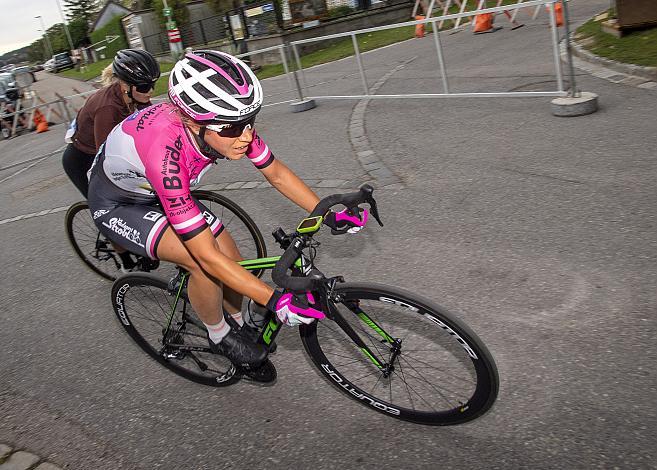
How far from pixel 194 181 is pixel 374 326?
1448mm

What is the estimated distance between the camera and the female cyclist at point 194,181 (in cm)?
295

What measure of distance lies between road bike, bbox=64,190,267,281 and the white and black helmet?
170 cm

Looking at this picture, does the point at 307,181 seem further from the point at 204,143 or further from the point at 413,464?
the point at 413,464

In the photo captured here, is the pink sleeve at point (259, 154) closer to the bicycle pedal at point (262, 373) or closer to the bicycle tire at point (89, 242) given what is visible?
the bicycle pedal at point (262, 373)

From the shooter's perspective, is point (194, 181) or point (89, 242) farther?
point (89, 242)

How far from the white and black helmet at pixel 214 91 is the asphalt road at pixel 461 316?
1.76 meters

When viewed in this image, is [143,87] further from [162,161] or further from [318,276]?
[318,276]

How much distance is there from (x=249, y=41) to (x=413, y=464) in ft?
76.0

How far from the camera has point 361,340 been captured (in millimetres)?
3164

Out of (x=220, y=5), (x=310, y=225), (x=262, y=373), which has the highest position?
(x=220, y=5)

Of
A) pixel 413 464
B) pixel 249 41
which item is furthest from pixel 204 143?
pixel 249 41

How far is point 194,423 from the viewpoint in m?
3.60

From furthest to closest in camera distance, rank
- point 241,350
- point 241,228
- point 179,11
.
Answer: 1. point 179,11
2. point 241,228
3. point 241,350

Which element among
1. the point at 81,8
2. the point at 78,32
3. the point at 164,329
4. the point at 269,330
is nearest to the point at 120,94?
the point at 164,329
